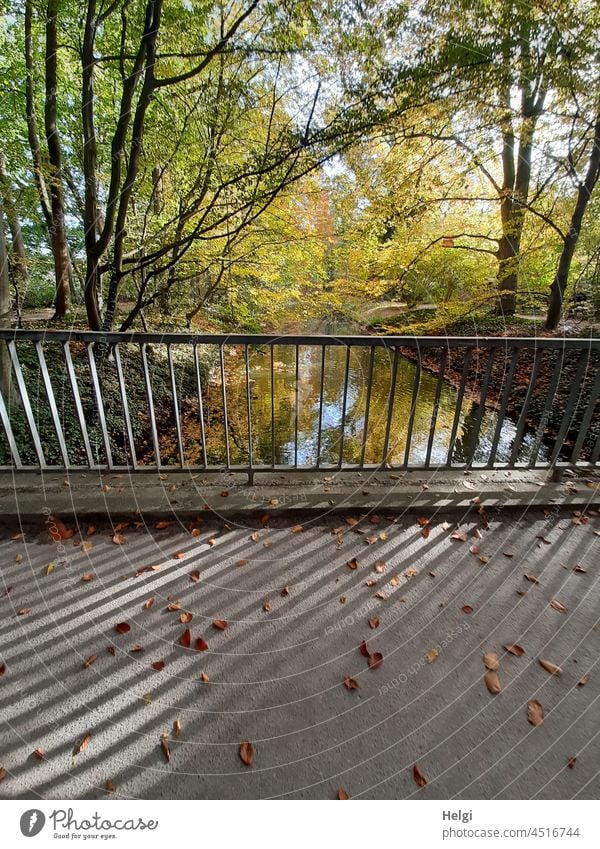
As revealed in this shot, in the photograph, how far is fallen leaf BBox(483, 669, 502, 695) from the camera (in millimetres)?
1483

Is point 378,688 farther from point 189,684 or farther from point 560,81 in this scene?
point 560,81

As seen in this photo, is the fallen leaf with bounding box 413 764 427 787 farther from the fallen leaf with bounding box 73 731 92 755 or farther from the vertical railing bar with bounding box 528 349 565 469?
the vertical railing bar with bounding box 528 349 565 469

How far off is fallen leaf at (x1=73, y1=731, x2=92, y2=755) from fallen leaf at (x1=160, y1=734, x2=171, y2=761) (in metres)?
0.27

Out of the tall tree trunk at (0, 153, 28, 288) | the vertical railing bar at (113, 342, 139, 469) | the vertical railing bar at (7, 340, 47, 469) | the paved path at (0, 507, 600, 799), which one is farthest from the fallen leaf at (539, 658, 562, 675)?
the tall tree trunk at (0, 153, 28, 288)

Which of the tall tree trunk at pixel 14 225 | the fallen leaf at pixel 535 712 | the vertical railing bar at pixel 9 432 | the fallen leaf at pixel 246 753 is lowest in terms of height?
the fallen leaf at pixel 246 753

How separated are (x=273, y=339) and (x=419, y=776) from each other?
7.28 feet

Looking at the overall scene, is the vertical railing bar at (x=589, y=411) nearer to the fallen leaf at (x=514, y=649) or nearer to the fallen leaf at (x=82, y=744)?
the fallen leaf at (x=514, y=649)

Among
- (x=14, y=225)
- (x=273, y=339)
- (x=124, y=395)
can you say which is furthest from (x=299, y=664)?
(x=14, y=225)

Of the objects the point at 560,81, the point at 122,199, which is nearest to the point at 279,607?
the point at 122,199

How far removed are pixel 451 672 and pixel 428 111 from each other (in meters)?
4.87

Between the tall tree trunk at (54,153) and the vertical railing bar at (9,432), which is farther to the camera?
the tall tree trunk at (54,153)

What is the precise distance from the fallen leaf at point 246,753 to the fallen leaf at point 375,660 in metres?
0.59

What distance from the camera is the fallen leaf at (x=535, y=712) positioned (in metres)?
1.38

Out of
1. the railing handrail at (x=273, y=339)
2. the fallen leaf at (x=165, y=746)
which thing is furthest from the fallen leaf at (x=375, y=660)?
the railing handrail at (x=273, y=339)
